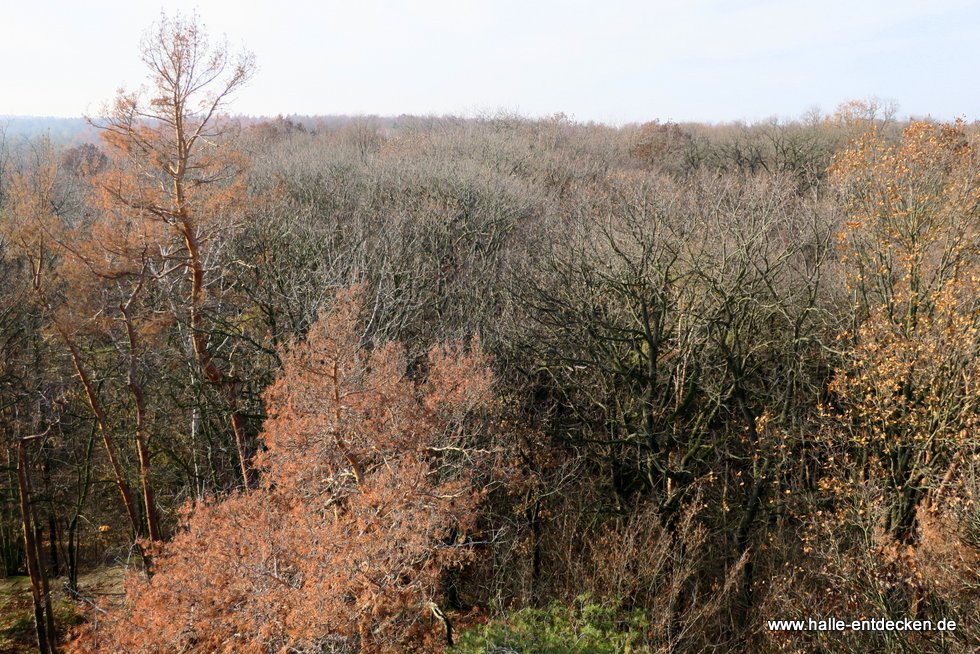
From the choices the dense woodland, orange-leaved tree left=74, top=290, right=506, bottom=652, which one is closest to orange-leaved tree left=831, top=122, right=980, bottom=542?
the dense woodland

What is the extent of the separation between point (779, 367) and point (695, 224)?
4319 millimetres

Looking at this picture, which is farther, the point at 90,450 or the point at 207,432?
the point at 90,450

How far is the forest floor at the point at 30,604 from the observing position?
647 inches

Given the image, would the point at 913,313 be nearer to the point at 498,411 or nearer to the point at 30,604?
the point at 498,411

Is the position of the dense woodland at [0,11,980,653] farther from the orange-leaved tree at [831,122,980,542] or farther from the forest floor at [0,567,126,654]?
the forest floor at [0,567,126,654]

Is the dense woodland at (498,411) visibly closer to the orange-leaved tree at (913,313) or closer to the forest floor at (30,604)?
the orange-leaved tree at (913,313)

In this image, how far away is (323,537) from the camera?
10.4m

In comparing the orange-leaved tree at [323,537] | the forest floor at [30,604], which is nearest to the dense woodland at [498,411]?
the orange-leaved tree at [323,537]

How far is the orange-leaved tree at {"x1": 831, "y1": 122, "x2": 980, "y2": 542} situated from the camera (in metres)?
12.0

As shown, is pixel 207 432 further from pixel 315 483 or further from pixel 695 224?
pixel 695 224

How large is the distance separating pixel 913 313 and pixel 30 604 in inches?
917

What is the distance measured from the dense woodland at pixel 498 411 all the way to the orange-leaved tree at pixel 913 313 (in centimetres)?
10

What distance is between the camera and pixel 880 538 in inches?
466

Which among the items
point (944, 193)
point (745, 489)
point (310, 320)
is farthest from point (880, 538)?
point (310, 320)
